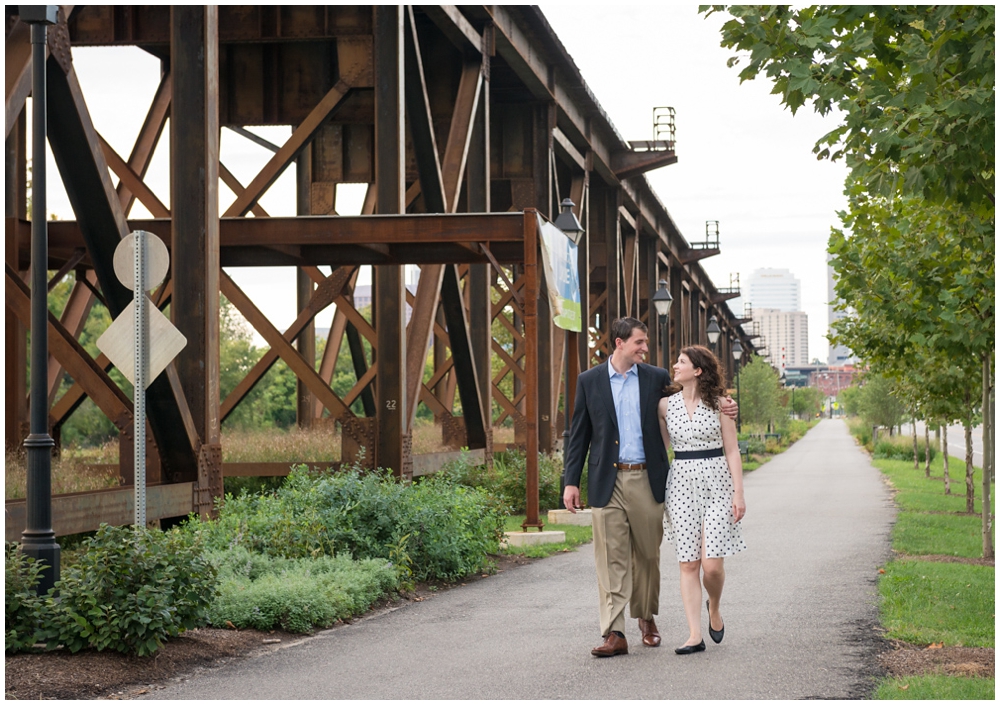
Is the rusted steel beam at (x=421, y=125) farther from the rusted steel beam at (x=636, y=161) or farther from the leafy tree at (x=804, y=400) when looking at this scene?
the leafy tree at (x=804, y=400)

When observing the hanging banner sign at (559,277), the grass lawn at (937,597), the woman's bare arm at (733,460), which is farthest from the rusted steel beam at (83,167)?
the grass lawn at (937,597)

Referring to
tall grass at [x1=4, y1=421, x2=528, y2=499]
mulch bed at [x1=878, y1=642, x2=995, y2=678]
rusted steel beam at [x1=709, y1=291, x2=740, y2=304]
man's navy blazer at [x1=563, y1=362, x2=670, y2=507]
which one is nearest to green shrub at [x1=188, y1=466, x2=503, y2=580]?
tall grass at [x1=4, y1=421, x2=528, y2=499]

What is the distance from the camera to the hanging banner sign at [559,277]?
1526 cm

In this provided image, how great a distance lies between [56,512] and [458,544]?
3.71m

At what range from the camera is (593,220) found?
37125mm

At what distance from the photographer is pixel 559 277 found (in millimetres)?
16031

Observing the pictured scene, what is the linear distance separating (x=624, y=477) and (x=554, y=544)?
7.91 meters

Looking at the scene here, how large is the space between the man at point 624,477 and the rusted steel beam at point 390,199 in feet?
35.0

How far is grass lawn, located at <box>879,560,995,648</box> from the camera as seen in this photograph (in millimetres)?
8172

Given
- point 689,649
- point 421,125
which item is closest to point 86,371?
point 689,649

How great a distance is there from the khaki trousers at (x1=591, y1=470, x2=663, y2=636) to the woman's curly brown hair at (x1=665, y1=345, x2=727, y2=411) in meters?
0.61

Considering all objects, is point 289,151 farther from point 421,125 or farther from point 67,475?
point 67,475

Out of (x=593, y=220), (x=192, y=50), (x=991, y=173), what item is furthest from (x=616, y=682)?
(x=593, y=220)

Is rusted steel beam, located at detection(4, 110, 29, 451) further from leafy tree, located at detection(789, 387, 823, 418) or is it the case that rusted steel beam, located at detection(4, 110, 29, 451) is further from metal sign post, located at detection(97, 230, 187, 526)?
leafy tree, located at detection(789, 387, 823, 418)
